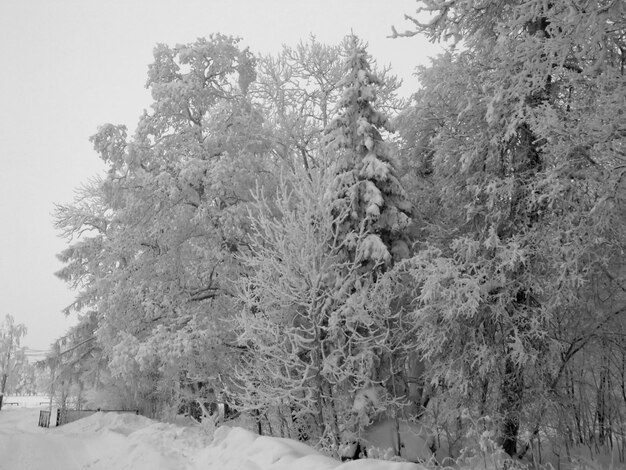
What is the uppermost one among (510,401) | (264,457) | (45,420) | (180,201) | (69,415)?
(180,201)

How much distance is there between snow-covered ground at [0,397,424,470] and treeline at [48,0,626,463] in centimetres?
143

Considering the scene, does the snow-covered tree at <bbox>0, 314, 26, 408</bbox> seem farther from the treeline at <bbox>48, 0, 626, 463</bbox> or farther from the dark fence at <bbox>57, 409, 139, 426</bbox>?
the treeline at <bbox>48, 0, 626, 463</bbox>

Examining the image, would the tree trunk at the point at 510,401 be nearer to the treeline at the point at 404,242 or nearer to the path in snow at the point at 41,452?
the treeline at the point at 404,242

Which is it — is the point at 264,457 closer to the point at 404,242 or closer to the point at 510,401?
the point at 510,401

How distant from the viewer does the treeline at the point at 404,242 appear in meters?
7.95

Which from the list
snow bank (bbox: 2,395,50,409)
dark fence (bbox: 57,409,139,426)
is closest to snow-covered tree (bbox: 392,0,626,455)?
dark fence (bbox: 57,409,139,426)

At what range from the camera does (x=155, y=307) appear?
13.0m

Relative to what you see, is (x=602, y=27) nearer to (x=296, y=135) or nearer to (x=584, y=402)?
(x=584, y=402)

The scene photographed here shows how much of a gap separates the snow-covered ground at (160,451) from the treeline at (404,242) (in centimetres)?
143

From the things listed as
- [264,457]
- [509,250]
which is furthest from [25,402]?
[509,250]

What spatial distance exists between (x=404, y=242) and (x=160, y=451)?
23.3 ft

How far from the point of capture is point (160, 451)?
9.40 metres

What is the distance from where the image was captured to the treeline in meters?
7.95

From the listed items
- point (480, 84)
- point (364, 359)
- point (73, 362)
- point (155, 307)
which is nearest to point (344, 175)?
point (480, 84)
